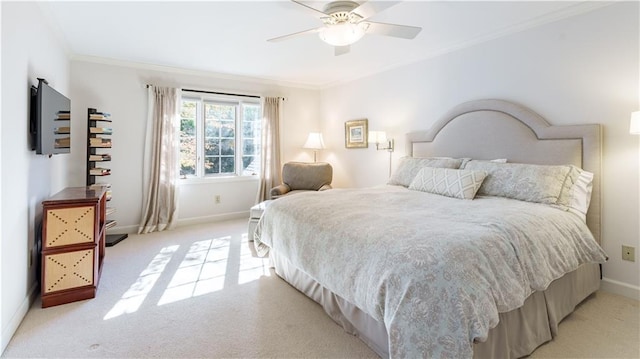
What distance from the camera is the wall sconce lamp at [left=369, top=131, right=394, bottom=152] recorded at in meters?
4.29

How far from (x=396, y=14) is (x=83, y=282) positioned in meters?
3.34

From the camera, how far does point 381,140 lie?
4293mm

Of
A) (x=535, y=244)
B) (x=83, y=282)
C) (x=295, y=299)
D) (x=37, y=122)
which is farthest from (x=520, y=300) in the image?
(x=37, y=122)

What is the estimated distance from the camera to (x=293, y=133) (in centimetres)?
564

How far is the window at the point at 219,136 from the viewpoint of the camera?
4781 millimetres

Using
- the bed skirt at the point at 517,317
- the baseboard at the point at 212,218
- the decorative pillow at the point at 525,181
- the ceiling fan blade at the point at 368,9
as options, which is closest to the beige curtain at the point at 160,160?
the baseboard at the point at 212,218

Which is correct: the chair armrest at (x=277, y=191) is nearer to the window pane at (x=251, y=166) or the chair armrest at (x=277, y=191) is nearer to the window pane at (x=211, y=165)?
the window pane at (x=251, y=166)

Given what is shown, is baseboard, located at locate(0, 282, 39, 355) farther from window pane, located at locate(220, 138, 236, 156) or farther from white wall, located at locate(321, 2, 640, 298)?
white wall, located at locate(321, 2, 640, 298)

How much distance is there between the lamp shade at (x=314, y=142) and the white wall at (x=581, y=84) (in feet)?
6.14

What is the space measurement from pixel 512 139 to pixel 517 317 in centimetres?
196

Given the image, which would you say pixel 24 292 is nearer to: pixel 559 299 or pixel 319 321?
pixel 319 321

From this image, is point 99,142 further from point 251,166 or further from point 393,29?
point 393,29

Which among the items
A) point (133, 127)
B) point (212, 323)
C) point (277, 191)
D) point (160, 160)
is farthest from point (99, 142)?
point (212, 323)

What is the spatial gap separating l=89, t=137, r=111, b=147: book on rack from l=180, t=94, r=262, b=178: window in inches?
40.0
